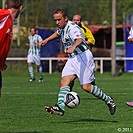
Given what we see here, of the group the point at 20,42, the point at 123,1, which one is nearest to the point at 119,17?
the point at 123,1

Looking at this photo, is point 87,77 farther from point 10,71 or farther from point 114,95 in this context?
point 10,71

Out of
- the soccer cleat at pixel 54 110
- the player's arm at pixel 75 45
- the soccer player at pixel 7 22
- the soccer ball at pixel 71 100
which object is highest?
the soccer player at pixel 7 22


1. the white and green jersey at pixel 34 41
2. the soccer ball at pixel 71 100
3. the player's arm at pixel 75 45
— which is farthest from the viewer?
the white and green jersey at pixel 34 41

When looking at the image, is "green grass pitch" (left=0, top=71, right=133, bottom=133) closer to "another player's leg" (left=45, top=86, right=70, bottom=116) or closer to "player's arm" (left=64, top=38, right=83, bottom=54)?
"another player's leg" (left=45, top=86, right=70, bottom=116)

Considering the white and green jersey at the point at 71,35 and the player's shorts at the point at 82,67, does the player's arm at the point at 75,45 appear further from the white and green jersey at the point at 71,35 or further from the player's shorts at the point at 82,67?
the player's shorts at the point at 82,67

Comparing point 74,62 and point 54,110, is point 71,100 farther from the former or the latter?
point 74,62

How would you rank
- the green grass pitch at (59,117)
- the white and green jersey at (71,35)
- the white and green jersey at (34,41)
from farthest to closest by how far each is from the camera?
the white and green jersey at (34,41) → the white and green jersey at (71,35) → the green grass pitch at (59,117)

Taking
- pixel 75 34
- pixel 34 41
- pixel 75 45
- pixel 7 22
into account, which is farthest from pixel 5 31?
pixel 34 41

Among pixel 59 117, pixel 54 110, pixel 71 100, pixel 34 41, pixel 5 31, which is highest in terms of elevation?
pixel 5 31

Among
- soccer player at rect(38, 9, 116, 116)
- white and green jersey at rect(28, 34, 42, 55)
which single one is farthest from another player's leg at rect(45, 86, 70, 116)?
white and green jersey at rect(28, 34, 42, 55)

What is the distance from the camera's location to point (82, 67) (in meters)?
11.1

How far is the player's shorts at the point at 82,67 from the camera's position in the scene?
437 inches

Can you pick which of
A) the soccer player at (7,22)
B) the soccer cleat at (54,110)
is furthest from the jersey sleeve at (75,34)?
the soccer player at (7,22)

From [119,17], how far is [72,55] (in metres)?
54.2
